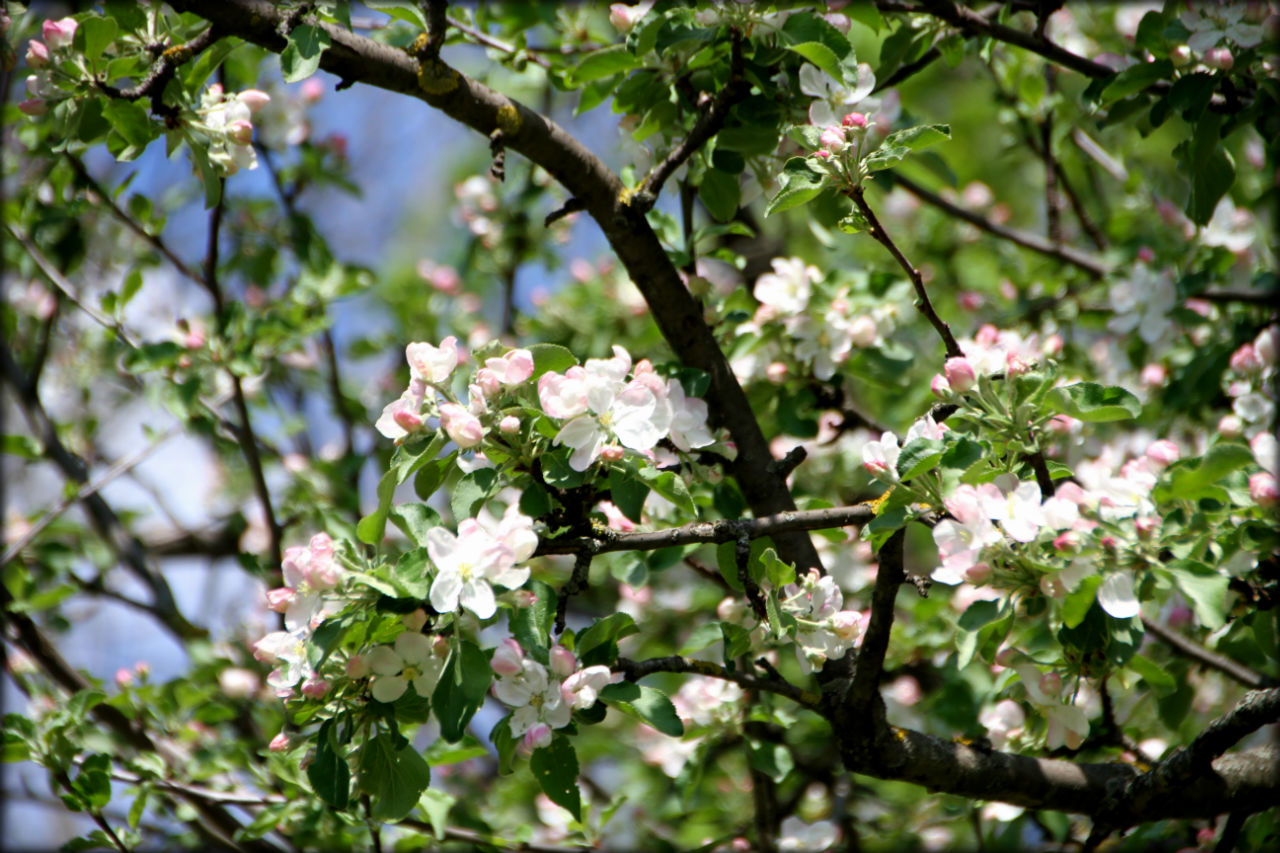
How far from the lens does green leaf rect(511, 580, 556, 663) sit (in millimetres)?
1358

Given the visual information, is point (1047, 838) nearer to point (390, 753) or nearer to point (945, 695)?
point (945, 695)

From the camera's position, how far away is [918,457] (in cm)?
129

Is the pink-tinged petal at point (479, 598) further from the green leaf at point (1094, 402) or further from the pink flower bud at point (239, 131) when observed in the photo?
the pink flower bud at point (239, 131)

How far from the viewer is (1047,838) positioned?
94.7 inches

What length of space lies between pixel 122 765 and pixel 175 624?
0.59m

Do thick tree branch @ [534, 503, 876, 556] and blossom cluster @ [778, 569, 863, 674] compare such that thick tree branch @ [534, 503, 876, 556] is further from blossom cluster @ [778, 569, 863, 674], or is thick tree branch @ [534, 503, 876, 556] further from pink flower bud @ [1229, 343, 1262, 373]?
pink flower bud @ [1229, 343, 1262, 373]

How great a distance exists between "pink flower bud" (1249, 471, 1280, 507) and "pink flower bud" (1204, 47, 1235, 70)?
2.52 feet

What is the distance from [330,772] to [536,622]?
0.32 meters

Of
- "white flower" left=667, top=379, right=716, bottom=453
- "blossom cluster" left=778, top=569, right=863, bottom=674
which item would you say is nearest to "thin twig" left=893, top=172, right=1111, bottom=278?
"white flower" left=667, top=379, right=716, bottom=453

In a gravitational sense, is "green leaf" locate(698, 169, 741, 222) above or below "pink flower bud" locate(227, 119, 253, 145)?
below

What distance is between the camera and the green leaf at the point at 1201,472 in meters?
1.15

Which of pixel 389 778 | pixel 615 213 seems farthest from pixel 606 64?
pixel 389 778

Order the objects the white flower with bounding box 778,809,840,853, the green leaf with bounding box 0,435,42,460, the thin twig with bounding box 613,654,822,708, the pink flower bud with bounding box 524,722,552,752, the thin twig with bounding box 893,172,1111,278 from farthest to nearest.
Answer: the green leaf with bounding box 0,435,42,460 < the thin twig with bounding box 893,172,1111,278 < the white flower with bounding box 778,809,840,853 < the thin twig with bounding box 613,654,822,708 < the pink flower bud with bounding box 524,722,552,752

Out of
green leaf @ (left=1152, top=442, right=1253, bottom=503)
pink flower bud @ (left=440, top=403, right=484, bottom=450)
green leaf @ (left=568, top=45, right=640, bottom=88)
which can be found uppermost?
green leaf @ (left=568, top=45, right=640, bottom=88)
